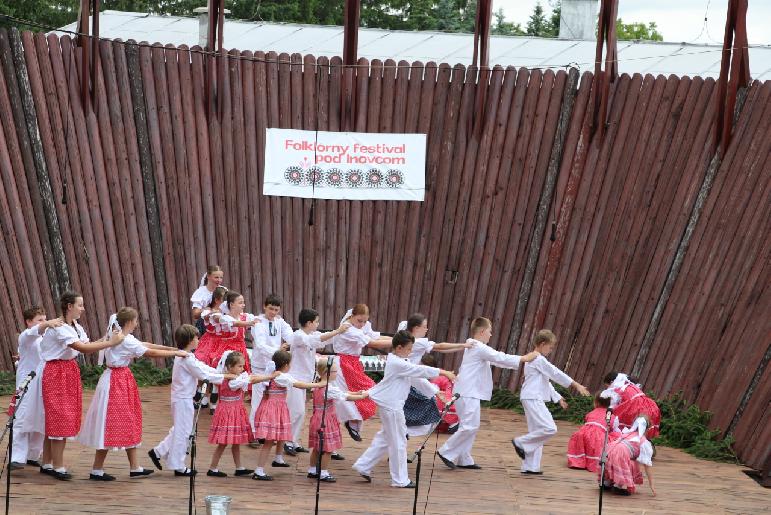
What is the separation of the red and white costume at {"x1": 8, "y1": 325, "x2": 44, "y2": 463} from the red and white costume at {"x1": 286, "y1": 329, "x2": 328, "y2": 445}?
2.38 m

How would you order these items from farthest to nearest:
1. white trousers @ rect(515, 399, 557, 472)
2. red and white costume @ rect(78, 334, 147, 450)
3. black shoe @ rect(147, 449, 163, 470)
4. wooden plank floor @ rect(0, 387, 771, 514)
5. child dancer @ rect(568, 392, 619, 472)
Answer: child dancer @ rect(568, 392, 619, 472), white trousers @ rect(515, 399, 557, 472), black shoe @ rect(147, 449, 163, 470), red and white costume @ rect(78, 334, 147, 450), wooden plank floor @ rect(0, 387, 771, 514)

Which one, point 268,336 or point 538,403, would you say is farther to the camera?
point 268,336

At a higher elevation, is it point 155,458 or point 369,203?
point 369,203

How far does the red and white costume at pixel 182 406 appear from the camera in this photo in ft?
35.2

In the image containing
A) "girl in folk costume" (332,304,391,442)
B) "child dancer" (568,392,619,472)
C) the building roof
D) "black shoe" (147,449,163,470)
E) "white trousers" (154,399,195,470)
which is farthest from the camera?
the building roof

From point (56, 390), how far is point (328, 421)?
2.46 meters

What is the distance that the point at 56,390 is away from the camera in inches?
416

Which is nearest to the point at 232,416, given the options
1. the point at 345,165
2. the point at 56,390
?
the point at 56,390

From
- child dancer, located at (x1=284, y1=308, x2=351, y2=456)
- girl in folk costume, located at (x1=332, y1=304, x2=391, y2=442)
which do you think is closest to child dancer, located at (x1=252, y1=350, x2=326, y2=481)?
child dancer, located at (x1=284, y1=308, x2=351, y2=456)

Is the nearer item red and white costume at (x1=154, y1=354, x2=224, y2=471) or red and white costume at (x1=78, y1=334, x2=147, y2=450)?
red and white costume at (x1=78, y1=334, x2=147, y2=450)

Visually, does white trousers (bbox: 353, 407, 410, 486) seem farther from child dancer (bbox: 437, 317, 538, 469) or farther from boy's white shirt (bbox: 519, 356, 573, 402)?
boy's white shirt (bbox: 519, 356, 573, 402)

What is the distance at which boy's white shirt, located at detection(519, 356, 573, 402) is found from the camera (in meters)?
11.6

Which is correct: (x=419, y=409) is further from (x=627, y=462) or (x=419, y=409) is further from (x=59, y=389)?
(x=59, y=389)

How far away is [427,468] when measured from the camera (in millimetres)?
11641
